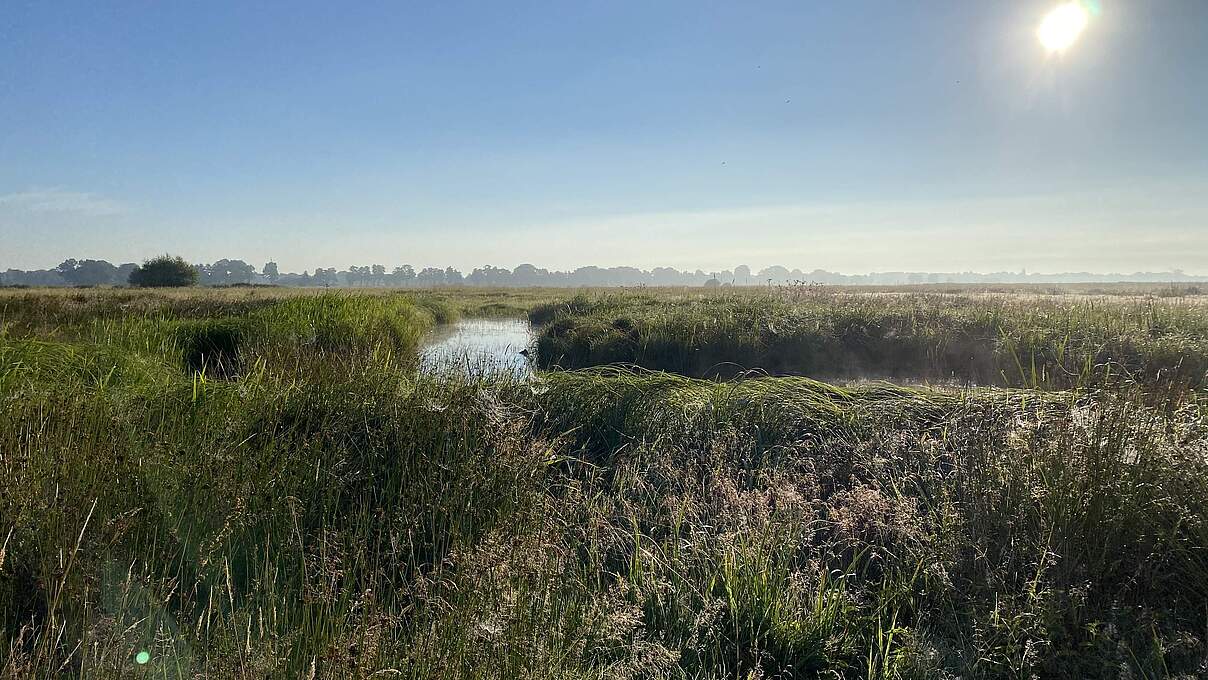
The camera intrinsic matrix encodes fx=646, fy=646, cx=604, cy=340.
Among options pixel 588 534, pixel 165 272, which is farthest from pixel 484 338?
pixel 165 272

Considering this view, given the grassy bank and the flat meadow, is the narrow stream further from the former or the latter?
the flat meadow

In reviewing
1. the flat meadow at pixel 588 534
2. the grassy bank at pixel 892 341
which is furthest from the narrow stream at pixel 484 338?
the flat meadow at pixel 588 534

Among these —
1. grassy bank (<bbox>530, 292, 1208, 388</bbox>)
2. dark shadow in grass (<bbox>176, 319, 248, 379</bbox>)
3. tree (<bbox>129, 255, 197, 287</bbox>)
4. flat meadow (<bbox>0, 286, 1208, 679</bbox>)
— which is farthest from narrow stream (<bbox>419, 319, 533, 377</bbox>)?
tree (<bbox>129, 255, 197, 287</bbox>)

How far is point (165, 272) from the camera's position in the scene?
183 ft

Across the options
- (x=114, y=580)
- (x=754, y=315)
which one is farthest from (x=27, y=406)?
(x=754, y=315)

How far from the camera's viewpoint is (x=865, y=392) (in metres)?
6.08

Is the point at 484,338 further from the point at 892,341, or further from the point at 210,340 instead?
the point at 892,341

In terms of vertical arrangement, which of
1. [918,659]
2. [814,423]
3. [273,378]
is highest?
[273,378]

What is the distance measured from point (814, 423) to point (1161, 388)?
2176mm

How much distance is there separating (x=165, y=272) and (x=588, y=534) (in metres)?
65.0

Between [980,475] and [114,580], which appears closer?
[114,580]

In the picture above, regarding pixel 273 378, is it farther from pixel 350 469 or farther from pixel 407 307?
pixel 407 307

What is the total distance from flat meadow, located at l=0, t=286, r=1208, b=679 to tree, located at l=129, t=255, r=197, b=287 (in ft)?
197

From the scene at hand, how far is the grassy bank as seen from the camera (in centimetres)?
1009
